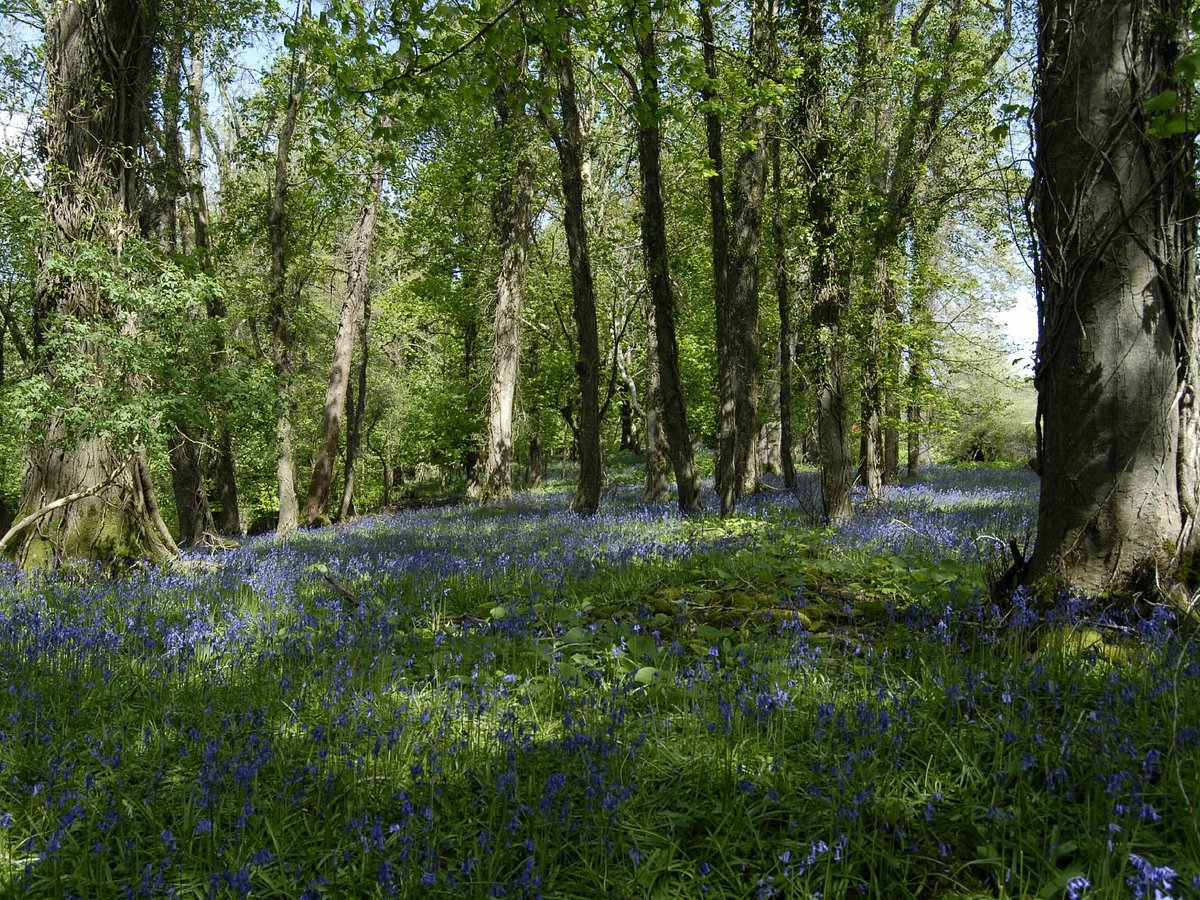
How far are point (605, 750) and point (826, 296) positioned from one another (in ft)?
25.0

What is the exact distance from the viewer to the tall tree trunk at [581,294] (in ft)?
38.1

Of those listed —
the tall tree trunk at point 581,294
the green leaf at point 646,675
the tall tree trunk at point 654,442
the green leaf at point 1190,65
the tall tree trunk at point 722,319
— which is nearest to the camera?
the green leaf at point 1190,65

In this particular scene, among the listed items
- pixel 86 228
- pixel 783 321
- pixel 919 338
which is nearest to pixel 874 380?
pixel 919 338

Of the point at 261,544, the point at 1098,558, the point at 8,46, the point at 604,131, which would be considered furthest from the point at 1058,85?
the point at 604,131

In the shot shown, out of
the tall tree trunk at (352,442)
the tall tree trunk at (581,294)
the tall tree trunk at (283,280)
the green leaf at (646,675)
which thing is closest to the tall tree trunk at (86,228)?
the green leaf at (646,675)

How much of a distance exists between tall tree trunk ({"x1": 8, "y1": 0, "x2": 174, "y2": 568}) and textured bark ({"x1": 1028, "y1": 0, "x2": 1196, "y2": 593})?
7.88 m

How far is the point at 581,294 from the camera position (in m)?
12.0

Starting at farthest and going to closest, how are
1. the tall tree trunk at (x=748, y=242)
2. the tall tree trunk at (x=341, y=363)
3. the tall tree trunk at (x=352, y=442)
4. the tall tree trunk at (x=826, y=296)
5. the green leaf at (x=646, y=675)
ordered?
the tall tree trunk at (x=352, y=442)
the tall tree trunk at (x=341, y=363)
the tall tree trunk at (x=748, y=242)
the tall tree trunk at (x=826, y=296)
the green leaf at (x=646, y=675)

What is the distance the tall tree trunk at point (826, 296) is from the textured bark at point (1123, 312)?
4803 millimetres

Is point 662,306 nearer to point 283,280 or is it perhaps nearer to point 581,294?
point 581,294

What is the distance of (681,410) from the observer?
435 inches

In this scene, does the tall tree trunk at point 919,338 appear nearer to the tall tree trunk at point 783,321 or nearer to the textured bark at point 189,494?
the tall tree trunk at point 783,321

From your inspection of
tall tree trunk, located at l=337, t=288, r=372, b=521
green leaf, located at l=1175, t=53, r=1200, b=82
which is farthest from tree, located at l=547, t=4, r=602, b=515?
green leaf, located at l=1175, t=53, r=1200, b=82

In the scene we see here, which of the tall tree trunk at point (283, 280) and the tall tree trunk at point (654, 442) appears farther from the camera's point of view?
the tall tree trunk at point (283, 280)
